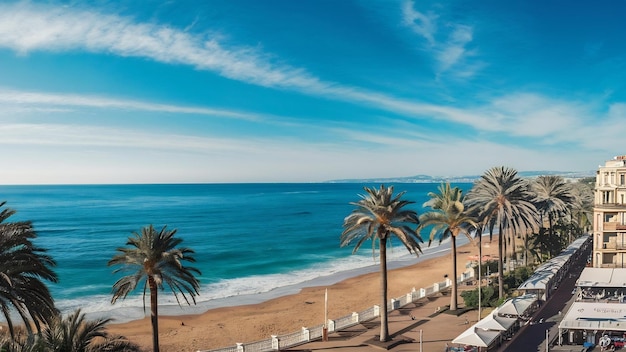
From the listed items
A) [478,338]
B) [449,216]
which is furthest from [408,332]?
[449,216]

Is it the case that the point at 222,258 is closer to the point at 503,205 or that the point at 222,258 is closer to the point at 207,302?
the point at 207,302

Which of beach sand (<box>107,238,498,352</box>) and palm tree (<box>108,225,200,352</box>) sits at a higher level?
palm tree (<box>108,225,200,352</box>)

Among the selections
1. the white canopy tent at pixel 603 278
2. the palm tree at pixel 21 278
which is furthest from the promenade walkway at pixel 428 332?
the palm tree at pixel 21 278

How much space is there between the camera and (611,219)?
4222 centimetres

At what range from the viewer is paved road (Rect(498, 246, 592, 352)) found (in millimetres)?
25594

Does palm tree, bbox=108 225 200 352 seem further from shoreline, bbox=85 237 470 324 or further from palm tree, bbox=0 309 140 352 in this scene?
shoreline, bbox=85 237 470 324

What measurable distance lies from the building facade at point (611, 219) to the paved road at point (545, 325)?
3896mm

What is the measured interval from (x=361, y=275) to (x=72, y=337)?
51.2 m

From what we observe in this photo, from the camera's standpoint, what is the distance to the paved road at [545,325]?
25594 mm

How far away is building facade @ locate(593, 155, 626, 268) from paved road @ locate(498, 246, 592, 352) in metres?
3.90

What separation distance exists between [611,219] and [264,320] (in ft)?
107

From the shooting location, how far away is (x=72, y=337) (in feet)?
50.2

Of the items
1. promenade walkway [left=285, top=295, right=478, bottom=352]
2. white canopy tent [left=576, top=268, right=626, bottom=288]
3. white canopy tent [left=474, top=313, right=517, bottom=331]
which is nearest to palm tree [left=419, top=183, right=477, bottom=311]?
promenade walkway [left=285, top=295, right=478, bottom=352]

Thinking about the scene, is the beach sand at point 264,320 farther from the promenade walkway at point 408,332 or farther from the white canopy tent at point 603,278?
the white canopy tent at point 603,278
